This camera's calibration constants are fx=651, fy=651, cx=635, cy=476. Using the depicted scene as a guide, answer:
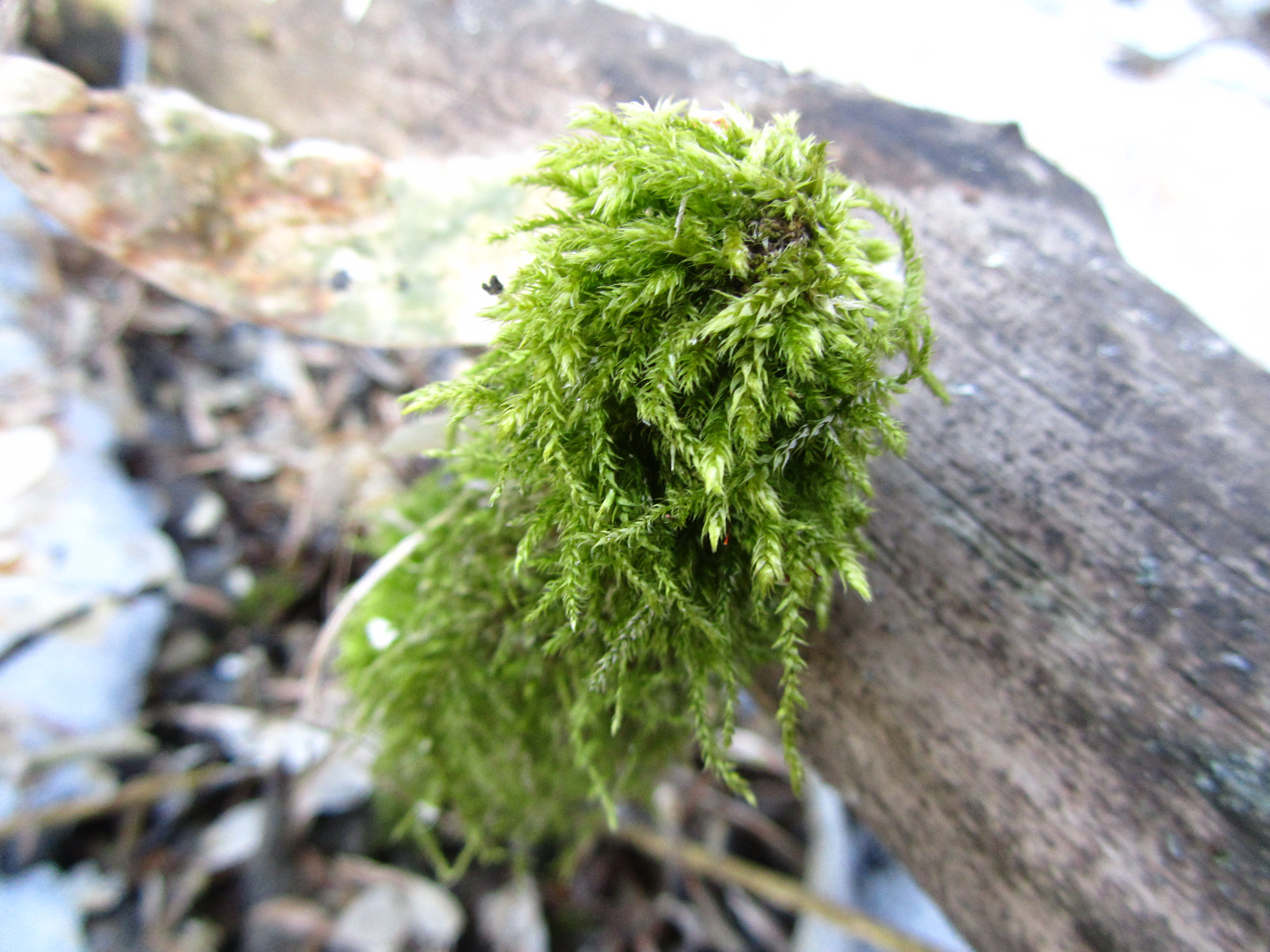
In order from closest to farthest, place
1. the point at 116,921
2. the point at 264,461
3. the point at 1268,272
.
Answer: the point at 116,921, the point at 1268,272, the point at 264,461

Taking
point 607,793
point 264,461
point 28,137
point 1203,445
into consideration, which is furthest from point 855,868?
point 28,137

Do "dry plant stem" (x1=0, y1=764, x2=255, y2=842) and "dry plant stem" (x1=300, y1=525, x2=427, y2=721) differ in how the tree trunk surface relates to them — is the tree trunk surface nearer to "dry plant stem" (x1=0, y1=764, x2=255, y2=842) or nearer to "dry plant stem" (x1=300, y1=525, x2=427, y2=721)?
"dry plant stem" (x1=300, y1=525, x2=427, y2=721)

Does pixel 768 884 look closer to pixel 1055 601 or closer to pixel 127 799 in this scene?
pixel 1055 601

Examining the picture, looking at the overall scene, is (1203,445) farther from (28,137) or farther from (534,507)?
(28,137)

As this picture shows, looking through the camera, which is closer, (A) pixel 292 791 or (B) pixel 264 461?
(A) pixel 292 791

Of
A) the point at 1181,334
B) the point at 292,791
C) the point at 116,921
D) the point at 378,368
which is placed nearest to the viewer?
the point at 1181,334

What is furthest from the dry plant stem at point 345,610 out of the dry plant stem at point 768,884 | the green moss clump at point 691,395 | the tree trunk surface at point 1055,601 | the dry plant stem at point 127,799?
the dry plant stem at point 768,884

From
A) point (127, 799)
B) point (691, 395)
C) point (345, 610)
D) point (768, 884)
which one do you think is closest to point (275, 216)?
point (345, 610)
